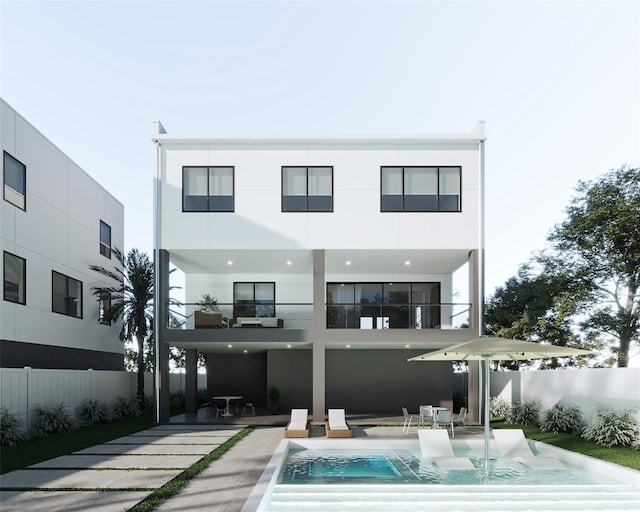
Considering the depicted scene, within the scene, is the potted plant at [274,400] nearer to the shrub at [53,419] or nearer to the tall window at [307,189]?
the shrub at [53,419]

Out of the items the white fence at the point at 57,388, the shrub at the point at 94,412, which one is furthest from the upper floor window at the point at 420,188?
the shrub at the point at 94,412

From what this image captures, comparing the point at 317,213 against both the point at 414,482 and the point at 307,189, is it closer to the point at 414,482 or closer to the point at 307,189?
the point at 307,189

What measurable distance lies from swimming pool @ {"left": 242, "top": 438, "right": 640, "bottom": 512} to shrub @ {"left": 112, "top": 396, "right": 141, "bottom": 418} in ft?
31.4

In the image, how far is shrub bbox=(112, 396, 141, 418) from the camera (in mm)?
20688

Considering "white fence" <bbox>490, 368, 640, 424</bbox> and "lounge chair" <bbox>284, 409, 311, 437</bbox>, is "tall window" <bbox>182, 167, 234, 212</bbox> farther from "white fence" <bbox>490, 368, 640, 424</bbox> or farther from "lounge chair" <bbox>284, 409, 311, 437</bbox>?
"white fence" <bbox>490, 368, 640, 424</bbox>

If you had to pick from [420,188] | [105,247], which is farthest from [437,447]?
[105,247]

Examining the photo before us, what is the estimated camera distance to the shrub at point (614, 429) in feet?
38.6

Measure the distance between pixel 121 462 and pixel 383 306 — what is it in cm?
1075

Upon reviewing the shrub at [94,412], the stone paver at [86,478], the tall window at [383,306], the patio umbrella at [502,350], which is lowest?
the shrub at [94,412]

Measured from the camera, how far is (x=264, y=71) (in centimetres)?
1955

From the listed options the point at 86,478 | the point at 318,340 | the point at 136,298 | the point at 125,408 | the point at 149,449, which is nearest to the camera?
the point at 86,478

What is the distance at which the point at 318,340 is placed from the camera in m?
18.3

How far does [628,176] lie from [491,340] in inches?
555

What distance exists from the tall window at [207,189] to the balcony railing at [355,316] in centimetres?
339
